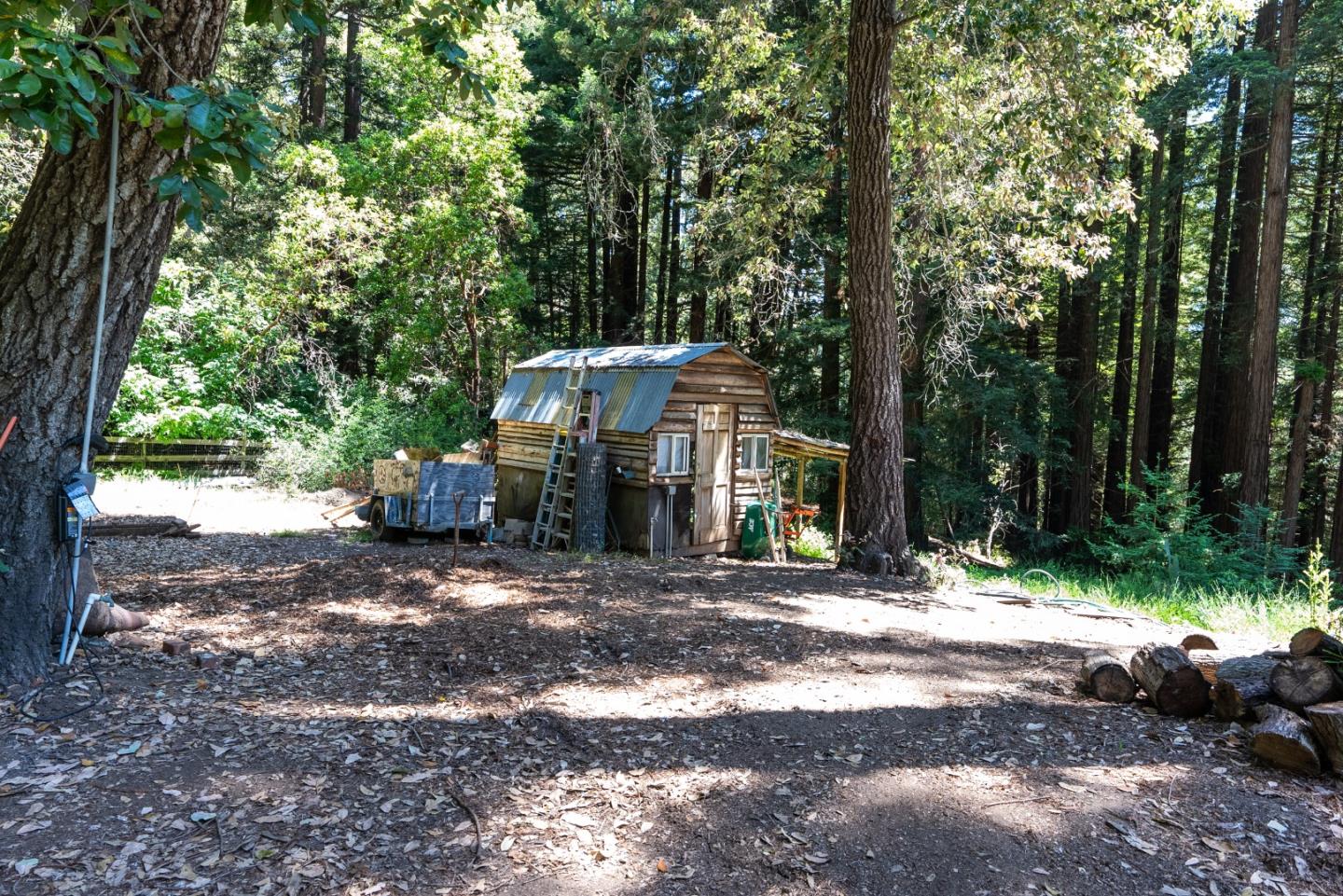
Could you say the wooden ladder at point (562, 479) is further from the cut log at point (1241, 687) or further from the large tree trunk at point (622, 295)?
the large tree trunk at point (622, 295)

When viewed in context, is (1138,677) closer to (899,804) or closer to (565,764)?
(899,804)

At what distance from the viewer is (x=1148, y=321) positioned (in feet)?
61.9

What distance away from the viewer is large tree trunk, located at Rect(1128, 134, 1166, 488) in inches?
690

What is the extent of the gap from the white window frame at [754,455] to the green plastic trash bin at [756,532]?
65cm

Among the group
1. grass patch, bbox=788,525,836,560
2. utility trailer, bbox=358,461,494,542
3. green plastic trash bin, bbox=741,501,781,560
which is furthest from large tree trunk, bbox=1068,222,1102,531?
utility trailer, bbox=358,461,494,542

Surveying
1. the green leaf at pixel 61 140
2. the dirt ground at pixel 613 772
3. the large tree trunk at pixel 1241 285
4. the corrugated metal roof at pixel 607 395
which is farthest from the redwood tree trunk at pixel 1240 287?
the green leaf at pixel 61 140

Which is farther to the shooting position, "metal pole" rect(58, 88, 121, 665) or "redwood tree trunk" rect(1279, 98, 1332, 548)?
"redwood tree trunk" rect(1279, 98, 1332, 548)

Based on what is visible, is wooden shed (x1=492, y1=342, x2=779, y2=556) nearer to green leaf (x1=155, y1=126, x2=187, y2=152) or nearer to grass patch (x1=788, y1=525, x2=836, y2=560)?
grass patch (x1=788, y1=525, x2=836, y2=560)

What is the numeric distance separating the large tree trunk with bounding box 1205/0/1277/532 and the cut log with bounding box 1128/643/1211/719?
12202 millimetres

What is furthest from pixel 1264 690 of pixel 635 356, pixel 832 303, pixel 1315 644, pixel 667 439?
pixel 832 303

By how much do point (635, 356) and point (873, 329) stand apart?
4.68 meters

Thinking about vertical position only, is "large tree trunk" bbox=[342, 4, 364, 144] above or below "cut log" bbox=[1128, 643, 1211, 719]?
above

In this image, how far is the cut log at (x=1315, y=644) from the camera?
13.6 feet

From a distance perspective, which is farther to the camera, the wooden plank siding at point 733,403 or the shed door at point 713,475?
the shed door at point 713,475
